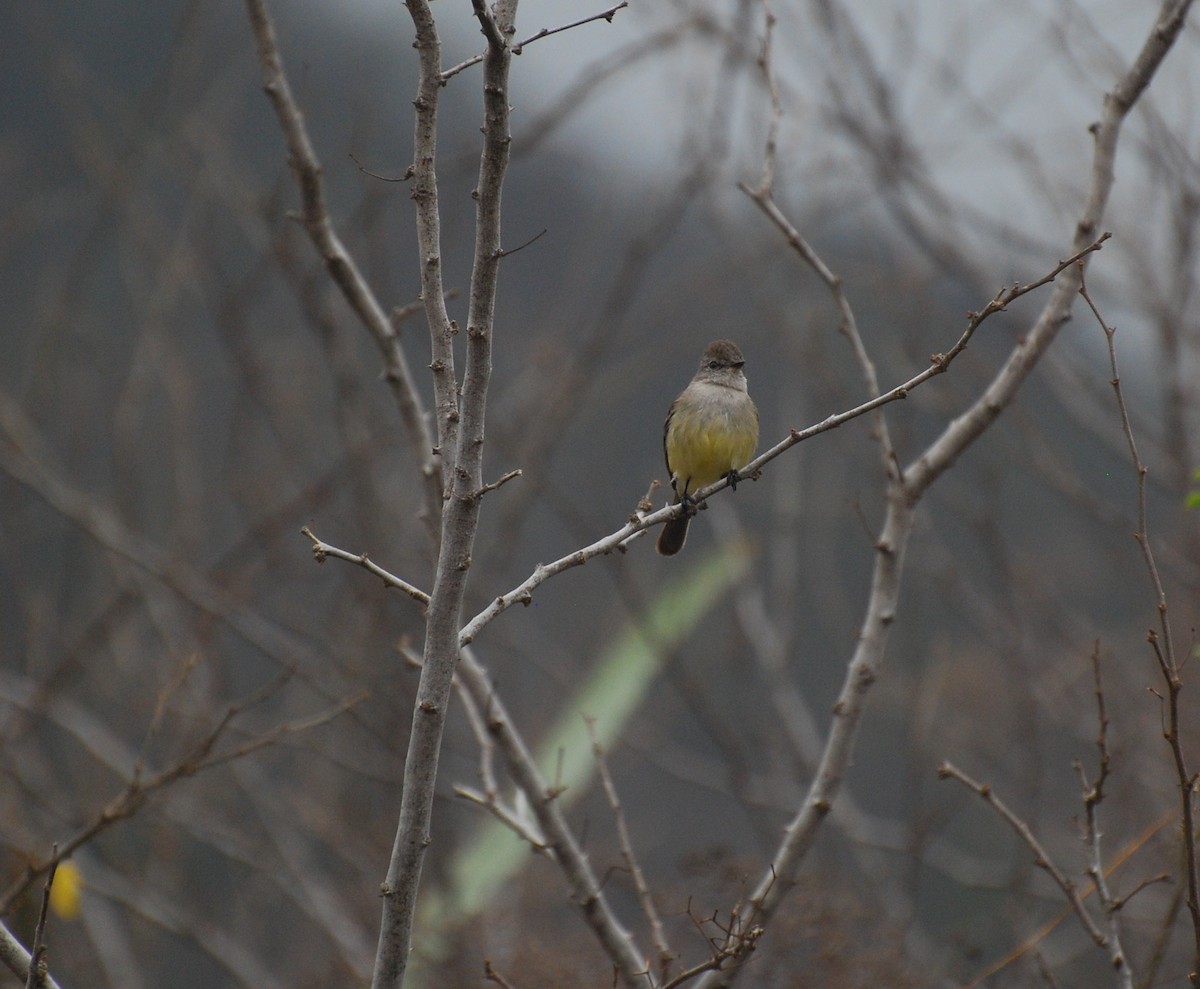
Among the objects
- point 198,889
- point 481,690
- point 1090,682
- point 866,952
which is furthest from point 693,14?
point 198,889

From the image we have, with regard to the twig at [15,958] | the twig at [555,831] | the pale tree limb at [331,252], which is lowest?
the twig at [15,958]

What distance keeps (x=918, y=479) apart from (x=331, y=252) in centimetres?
212

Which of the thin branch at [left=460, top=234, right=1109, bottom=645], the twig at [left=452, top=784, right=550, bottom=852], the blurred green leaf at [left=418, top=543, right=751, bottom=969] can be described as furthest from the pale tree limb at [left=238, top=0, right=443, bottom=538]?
the blurred green leaf at [left=418, top=543, right=751, bottom=969]

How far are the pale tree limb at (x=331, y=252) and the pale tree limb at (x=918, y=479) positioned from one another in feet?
4.91

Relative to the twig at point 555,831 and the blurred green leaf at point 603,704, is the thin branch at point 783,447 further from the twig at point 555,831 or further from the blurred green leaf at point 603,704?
the blurred green leaf at point 603,704

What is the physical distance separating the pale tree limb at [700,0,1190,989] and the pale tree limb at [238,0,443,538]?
150cm

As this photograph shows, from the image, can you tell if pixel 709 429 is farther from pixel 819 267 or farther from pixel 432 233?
pixel 432 233

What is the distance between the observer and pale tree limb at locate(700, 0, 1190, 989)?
13.0ft

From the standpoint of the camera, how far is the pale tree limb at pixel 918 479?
156 inches

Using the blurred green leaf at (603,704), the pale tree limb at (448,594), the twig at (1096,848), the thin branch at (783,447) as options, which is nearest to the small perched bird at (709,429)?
the blurred green leaf at (603,704)

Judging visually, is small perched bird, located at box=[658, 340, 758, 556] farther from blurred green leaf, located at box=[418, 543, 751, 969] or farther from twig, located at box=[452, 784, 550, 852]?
twig, located at box=[452, 784, 550, 852]

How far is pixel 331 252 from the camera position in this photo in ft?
13.8

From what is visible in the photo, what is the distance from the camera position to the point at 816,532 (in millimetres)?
11250

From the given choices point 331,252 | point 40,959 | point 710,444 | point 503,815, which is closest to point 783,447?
point 503,815
